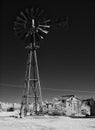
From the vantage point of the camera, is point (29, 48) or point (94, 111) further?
point (94, 111)

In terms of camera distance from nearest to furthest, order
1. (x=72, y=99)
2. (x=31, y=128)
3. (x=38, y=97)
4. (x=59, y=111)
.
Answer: (x=31, y=128) < (x=38, y=97) < (x=59, y=111) < (x=72, y=99)

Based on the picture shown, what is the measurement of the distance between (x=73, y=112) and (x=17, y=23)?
81.9ft

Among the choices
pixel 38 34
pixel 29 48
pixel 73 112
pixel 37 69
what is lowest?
pixel 73 112

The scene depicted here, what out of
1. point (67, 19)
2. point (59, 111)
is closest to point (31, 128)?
point (67, 19)

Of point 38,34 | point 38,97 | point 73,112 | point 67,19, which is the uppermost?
point 67,19

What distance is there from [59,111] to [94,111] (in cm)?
891

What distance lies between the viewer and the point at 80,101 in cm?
4716

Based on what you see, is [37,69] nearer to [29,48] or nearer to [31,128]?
[29,48]

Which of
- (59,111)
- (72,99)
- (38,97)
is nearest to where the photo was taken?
(38,97)

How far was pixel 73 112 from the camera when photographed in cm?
4447

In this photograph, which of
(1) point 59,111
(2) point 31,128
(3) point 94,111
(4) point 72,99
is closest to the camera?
(2) point 31,128

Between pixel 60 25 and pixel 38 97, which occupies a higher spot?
pixel 60 25

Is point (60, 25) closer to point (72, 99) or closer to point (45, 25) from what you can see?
point (45, 25)

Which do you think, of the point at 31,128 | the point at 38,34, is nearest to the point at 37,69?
the point at 38,34
